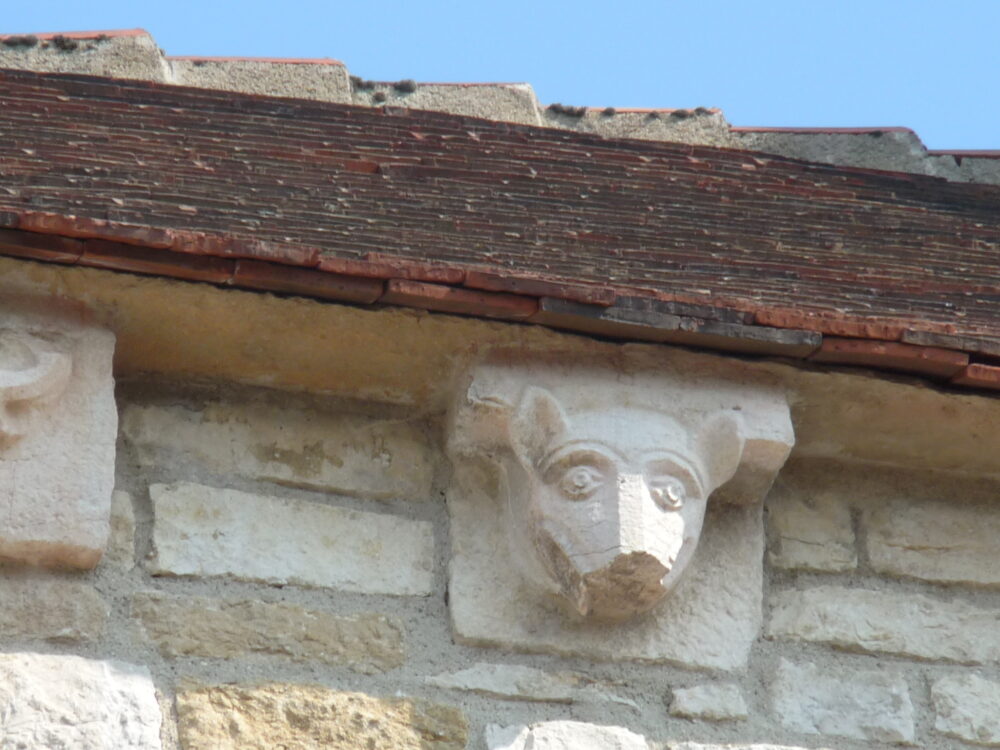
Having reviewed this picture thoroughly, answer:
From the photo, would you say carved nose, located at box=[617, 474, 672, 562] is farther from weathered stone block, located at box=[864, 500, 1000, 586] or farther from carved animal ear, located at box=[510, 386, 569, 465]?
weathered stone block, located at box=[864, 500, 1000, 586]

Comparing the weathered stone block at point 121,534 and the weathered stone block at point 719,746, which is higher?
the weathered stone block at point 121,534

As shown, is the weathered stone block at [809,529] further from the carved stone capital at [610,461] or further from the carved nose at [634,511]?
the carved nose at [634,511]

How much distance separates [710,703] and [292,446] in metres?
0.89

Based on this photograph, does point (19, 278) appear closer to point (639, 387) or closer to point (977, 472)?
point (639, 387)

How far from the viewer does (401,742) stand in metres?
3.10

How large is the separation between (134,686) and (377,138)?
1.89 meters

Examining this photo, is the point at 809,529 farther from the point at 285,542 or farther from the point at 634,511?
the point at 285,542

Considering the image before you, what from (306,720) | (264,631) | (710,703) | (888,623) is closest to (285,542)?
(264,631)

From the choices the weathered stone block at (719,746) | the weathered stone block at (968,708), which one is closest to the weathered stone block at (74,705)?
the weathered stone block at (719,746)

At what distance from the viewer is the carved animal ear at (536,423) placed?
131 inches

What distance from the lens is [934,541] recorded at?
3.61m

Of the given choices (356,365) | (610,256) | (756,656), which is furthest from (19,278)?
(756,656)

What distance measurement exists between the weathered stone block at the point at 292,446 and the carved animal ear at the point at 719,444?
0.51 meters

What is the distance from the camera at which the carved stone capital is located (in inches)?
126
